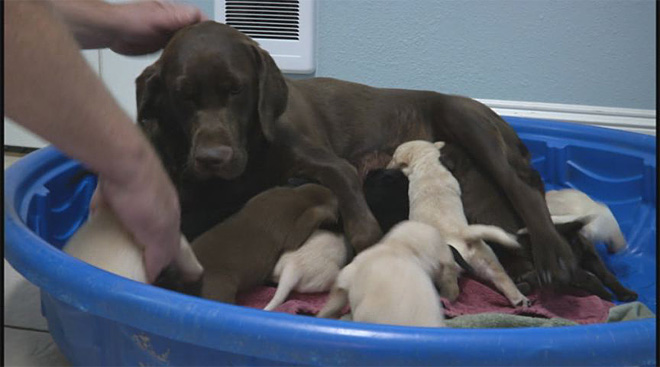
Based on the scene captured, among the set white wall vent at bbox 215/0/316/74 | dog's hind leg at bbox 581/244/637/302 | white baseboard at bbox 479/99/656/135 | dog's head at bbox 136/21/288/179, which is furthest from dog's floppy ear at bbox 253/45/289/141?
white baseboard at bbox 479/99/656/135

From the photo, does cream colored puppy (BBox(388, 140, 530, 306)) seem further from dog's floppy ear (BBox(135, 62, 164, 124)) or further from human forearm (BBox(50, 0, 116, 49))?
human forearm (BBox(50, 0, 116, 49))

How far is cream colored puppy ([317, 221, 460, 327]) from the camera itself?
3.97 ft

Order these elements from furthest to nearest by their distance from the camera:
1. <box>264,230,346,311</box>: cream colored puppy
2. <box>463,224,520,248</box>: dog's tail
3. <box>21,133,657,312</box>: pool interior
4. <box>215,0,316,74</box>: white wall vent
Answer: <box>215,0,316,74</box>: white wall vent < <box>21,133,657,312</box>: pool interior < <box>463,224,520,248</box>: dog's tail < <box>264,230,346,311</box>: cream colored puppy

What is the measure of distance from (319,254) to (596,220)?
786 mm

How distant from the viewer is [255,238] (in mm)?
1485

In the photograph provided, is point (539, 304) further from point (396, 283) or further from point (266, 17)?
point (266, 17)

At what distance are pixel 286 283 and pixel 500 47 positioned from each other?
5.04 feet

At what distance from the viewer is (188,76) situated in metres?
1.62

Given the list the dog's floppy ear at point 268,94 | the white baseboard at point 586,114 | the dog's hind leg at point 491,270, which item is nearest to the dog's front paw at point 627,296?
the dog's hind leg at point 491,270

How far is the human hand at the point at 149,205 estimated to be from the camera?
3.53 feet

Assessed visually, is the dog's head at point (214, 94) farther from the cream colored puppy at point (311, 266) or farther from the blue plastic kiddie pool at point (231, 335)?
the blue plastic kiddie pool at point (231, 335)

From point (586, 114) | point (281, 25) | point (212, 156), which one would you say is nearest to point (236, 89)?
point (212, 156)

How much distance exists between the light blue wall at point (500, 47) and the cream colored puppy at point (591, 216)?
2.51ft

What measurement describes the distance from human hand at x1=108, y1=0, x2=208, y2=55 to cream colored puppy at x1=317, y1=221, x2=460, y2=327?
2.56 feet
